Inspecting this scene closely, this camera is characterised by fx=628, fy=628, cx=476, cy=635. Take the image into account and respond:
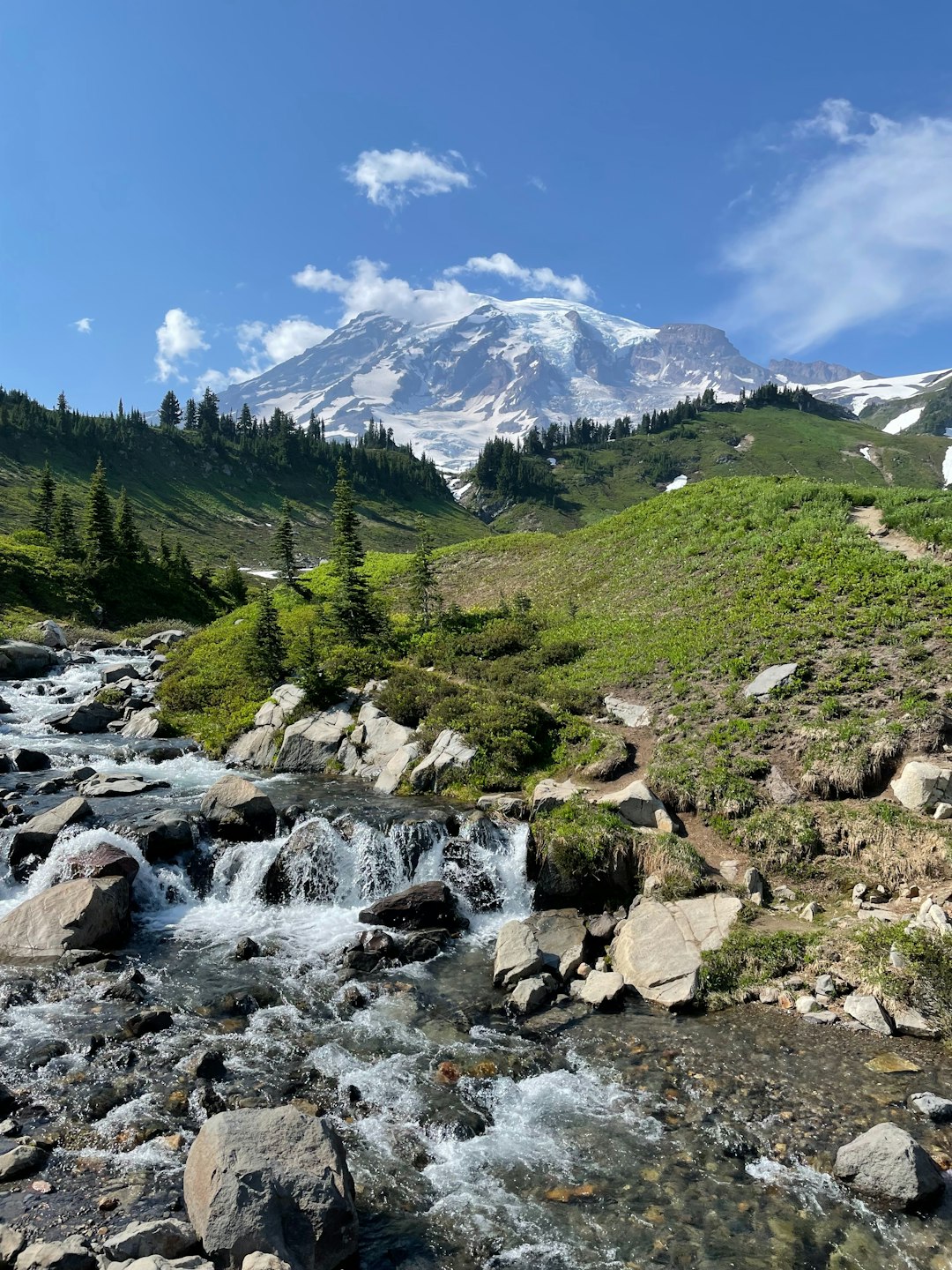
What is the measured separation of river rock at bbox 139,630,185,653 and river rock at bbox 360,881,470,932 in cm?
4190

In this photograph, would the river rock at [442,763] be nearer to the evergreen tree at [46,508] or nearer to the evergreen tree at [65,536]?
the evergreen tree at [65,536]

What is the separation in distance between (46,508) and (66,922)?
79.0m

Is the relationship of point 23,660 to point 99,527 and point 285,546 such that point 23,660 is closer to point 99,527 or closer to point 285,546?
point 285,546

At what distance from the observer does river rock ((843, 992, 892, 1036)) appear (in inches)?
475

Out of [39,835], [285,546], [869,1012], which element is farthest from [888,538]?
[285,546]

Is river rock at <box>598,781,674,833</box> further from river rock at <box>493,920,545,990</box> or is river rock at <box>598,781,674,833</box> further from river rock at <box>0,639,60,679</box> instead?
river rock at <box>0,639,60,679</box>

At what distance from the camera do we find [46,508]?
77.7 metres

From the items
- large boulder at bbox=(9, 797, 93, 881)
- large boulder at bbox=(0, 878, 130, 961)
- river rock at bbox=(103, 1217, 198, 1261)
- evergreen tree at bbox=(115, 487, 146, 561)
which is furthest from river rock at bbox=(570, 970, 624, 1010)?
evergreen tree at bbox=(115, 487, 146, 561)

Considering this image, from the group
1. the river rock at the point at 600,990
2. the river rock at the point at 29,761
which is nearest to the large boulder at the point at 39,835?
the river rock at the point at 29,761

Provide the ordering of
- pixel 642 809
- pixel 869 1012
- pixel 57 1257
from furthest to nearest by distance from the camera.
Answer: pixel 642 809
pixel 869 1012
pixel 57 1257

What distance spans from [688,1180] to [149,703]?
3560 cm

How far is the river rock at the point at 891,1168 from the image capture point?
336 inches

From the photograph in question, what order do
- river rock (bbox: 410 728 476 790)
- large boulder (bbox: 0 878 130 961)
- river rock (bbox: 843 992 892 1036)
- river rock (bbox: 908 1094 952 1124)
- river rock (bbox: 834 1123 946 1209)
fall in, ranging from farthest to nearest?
1. river rock (bbox: 410 728 476 790)
2. large boulder (bbox: 0 878 130 961)
3. river rock (bbox: 843 992 892 1036)
4. river rock (bbox: 908 1094 952 1124)
5. river rock (bbox: 834 1123 946 1209)

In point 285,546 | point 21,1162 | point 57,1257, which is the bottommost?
point 21,1162
